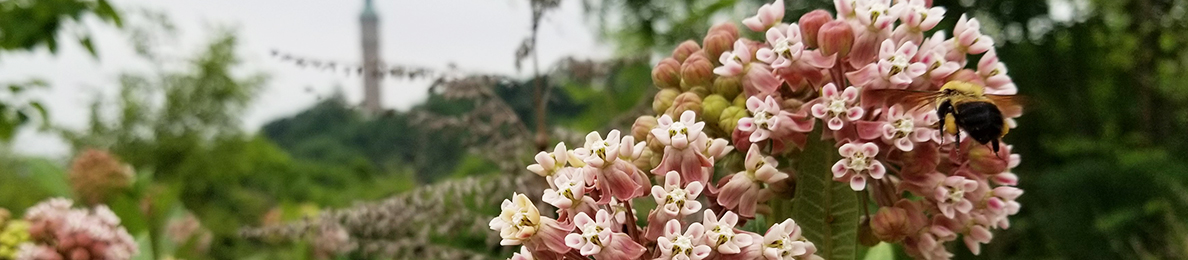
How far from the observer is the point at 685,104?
45cm

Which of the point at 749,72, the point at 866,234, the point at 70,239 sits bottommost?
the point at 70,239

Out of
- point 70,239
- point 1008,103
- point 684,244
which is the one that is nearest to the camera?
point 684,244

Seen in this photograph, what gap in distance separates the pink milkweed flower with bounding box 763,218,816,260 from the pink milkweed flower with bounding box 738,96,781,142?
0.05 m

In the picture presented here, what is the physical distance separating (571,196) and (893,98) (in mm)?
182

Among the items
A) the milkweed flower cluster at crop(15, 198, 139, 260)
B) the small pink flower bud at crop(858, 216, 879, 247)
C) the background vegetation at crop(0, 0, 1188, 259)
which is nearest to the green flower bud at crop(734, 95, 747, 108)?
the small pink flower bud at crop(858, 216, 879, 247)

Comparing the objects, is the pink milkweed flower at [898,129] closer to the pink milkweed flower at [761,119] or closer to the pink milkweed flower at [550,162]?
the pink milkweed flower at [761,119]

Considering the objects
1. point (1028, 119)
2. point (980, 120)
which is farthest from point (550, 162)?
point (1028, 119)

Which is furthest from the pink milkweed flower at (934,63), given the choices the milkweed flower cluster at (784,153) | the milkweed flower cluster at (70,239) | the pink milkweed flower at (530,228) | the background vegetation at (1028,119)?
the milkweed flower cluster at (70,239)

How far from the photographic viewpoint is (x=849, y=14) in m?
0.45

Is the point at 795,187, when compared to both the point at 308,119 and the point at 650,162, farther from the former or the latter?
the point at 308,119

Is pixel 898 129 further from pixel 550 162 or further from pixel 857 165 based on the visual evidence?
pixel 550 162

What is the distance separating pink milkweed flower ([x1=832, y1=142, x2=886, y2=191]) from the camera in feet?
1.32

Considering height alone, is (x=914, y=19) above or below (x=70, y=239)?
above

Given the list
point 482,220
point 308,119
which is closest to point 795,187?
point 482,220
